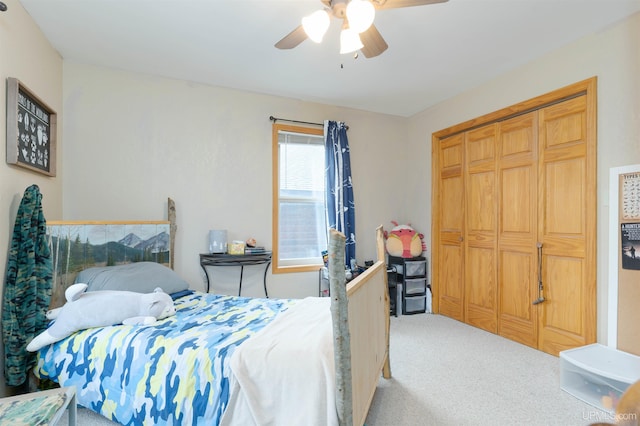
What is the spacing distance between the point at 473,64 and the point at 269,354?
303 centimetres

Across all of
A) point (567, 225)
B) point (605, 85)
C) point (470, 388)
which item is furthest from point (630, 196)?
point (470, 388)

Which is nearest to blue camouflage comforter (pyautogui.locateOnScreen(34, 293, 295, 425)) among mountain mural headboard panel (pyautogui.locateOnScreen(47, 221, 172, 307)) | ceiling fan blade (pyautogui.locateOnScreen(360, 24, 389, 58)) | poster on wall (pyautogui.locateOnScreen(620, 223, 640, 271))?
mountain mural headboard panel (pyautogui.locateOnScreen(47, 221, 172, 307))

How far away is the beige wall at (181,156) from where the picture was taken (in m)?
2.95

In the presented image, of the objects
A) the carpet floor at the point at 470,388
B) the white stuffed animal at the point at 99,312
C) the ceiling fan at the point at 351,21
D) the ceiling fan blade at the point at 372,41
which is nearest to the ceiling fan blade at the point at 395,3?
the ceiling fan at the point at 351,21

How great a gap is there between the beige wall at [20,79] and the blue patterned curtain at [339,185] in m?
2.62

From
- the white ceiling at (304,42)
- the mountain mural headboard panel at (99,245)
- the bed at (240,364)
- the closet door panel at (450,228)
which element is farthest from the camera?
the closet door panel at (450,228)

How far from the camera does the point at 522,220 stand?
303cm

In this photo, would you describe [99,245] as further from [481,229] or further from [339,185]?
[481,229]

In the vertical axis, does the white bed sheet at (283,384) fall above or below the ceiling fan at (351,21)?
below

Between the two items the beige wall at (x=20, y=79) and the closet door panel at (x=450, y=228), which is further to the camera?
the closet door panel at (x=450, y=228)

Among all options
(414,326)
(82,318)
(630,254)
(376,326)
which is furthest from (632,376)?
(82,318)

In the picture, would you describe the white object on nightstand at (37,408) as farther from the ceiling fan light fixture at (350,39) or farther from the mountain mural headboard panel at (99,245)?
the ceiling fan light fixture at (350,39)

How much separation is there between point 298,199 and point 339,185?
533 millimetres

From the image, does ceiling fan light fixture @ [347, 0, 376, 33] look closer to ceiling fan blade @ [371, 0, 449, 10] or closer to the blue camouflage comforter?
ceiling fan blade @ [371, 0, 449, 10]
